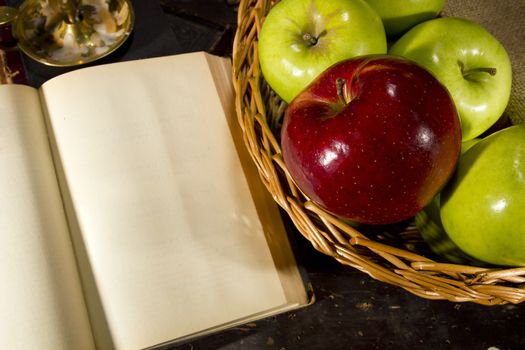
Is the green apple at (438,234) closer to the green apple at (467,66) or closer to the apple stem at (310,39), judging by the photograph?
the green apple at (467,66)

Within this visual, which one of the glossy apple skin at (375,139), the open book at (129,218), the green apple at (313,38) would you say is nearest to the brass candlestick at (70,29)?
the open book at (129,218)

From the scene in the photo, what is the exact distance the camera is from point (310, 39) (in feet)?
1.77

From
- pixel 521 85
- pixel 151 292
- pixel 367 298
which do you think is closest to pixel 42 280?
pixel 151 292

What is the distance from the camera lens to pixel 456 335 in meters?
0.57

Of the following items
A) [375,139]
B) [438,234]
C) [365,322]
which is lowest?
[365,322]

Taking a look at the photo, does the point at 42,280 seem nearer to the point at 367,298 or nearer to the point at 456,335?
the point at 367,298

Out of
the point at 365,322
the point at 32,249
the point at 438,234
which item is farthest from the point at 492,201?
the point at 32,249

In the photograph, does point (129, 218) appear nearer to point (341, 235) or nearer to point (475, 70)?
point (341, 235)

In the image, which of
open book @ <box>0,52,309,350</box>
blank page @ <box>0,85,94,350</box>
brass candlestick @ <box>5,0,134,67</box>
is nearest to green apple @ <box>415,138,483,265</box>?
open book @ <box>0,52,309,350</box>

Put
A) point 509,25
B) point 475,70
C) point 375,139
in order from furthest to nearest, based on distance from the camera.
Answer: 1. point 509,25
2. point 475,70
3. point 375,139

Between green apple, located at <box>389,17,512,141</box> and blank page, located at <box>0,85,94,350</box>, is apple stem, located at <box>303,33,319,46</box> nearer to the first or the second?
green apple, located at <box>389,17,512,141</box>

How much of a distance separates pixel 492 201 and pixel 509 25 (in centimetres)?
33

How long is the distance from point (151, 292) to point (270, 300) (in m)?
0.13

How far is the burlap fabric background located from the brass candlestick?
504 mm
